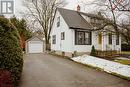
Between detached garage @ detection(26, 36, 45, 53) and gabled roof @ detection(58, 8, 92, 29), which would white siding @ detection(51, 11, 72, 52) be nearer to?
gabled roof @ detection(58, 8, 92, 29)

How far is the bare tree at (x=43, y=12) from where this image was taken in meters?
42.3

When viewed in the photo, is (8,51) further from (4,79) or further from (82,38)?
(82,38)

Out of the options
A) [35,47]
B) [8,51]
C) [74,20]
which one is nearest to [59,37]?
[74,20]

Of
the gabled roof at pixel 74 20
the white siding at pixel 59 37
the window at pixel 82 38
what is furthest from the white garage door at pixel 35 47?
the window at pixel 82 38

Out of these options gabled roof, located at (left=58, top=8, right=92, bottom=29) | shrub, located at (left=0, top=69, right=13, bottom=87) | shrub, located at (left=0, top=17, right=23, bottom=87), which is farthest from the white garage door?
shrub, located at (left=0, top=69, right=13, bottom=87)

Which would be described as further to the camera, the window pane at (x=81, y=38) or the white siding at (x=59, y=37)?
the window pane at (x=81, y=38)

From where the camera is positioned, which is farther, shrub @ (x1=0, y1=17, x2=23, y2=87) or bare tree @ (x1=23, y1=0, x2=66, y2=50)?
bare tree @ (x1=23, y1=0, x2=66, y2=50)

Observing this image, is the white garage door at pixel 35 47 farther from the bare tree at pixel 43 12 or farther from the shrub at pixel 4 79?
the shrub at pixel 4 79

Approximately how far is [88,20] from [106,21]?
1326 centimetres

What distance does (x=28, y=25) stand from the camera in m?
46.9

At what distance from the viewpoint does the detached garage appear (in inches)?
1473

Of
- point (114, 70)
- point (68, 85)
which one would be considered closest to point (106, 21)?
point (114, 70)

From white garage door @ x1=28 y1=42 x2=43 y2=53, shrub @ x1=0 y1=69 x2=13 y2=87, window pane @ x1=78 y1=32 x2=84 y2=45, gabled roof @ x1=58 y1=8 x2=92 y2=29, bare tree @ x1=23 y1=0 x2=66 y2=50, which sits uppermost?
bare tree @ x1=23 y1=0 x2=66 y2=50

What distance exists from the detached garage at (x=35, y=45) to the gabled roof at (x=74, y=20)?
1230cm
